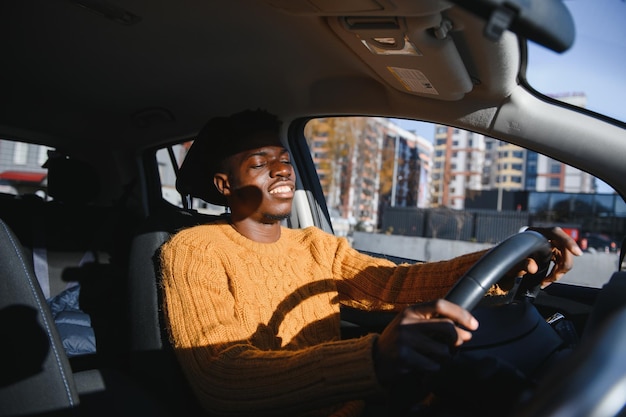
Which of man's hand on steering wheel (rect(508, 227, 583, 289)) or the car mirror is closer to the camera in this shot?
the car mirror

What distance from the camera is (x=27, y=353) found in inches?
57.0

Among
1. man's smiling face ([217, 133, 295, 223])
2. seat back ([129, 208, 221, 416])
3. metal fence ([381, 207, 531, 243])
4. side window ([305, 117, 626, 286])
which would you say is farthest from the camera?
metal fence ([381, 207, 531, 243])

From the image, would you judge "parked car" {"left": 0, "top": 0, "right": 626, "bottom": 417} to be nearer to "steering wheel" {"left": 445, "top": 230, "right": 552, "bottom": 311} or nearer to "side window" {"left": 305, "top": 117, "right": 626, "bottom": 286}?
"steering wheel" {"left": 445, "top": 230, "right": 552, "bottom": 311}

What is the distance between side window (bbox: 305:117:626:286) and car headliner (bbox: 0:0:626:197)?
0.43 m

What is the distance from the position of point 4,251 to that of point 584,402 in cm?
156

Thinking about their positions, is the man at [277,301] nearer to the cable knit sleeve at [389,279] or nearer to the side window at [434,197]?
the cable knit sleeve at [389,279]

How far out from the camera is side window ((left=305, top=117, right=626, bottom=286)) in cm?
766

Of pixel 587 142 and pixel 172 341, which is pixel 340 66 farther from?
pixel 172 341

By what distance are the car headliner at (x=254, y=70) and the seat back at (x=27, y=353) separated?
1143 mm

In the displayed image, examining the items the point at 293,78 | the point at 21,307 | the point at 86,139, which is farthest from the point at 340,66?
the point at 86,139

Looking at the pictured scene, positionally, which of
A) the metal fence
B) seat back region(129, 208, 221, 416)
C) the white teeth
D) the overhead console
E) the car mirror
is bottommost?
the metal fence

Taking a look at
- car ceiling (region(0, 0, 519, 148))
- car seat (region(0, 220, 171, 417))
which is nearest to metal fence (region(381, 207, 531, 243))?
car ceiling (region(0, 0, 519, 148))

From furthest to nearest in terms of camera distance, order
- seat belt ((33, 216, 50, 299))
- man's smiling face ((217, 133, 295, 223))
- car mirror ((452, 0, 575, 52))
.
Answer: seat belt ((33, 216, 50, 299)), man's smiling face ((217, 133, 295, 223)), car mirror ((452, 0, 575, 52))

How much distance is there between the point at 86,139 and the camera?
3.76 meters
